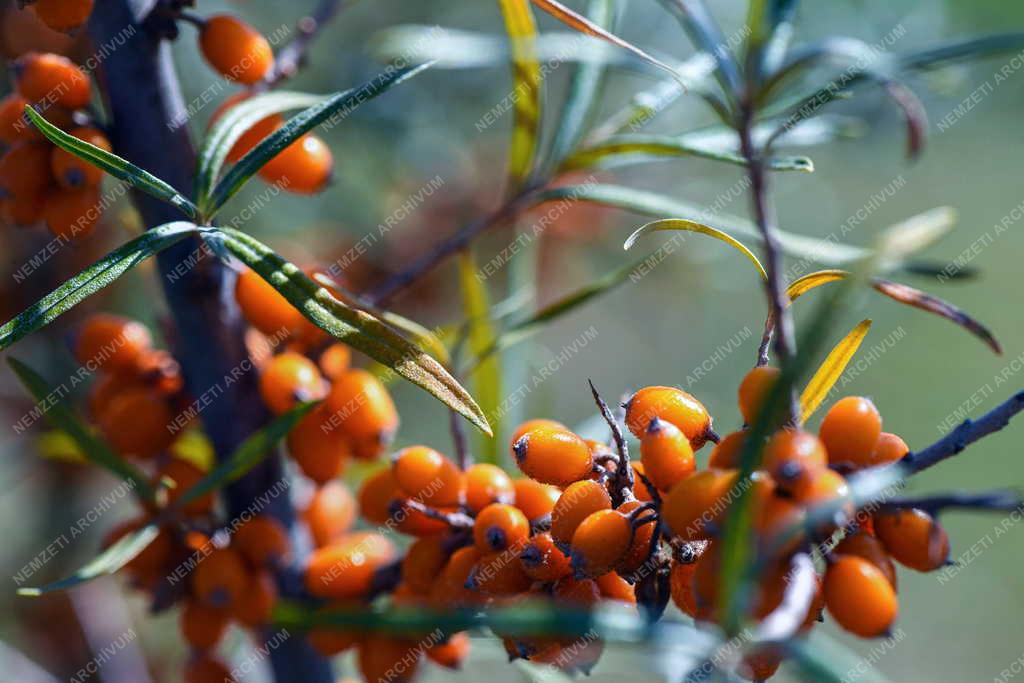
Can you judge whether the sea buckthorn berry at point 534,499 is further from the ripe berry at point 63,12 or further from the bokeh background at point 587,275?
the ripe berry at point 63,12

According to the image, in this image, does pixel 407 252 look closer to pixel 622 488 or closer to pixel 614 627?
pixel 622 488

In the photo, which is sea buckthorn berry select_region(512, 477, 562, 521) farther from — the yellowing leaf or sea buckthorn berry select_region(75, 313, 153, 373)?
sea buckthorn berry select_region(75, 313, 153, 373)

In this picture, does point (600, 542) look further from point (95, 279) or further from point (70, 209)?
point (70, 209)

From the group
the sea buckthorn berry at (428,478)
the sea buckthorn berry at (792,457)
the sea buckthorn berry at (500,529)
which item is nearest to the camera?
the sea buckthorn berry at (792,457)

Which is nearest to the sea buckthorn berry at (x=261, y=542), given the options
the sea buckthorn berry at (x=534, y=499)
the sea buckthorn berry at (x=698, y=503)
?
the sea buckthorn berry at (x=534, y=499)

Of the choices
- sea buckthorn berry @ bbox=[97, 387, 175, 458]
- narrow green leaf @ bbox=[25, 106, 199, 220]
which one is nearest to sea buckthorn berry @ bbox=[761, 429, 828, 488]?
narrow green leaf @ bbox=[25, 106, 199, 220]

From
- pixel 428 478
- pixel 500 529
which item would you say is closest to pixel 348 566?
pixel 428 478
